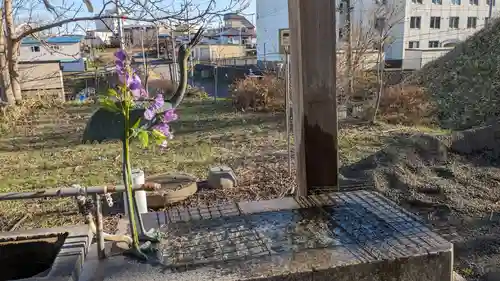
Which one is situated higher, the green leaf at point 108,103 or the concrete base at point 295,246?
the green leaf at point 108,103

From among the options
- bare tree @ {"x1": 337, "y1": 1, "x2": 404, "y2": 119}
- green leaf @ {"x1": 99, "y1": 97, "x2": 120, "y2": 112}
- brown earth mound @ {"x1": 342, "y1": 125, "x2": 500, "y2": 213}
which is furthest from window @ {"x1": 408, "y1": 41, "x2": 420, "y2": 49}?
green leaf @ {"x1": 99, "y1": 97, "x2": 120, "y2": 112}

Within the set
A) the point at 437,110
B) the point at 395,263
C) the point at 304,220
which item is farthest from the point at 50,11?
the point at 437,110

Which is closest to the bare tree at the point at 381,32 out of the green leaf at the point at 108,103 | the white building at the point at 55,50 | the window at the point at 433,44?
the white building at the point at 55,50

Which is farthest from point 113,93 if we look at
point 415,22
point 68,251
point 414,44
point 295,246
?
point 414,44

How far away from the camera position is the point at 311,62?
251cm

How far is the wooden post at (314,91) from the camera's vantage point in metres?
2.47

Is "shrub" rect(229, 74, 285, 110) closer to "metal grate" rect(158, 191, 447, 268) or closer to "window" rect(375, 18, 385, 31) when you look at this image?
"window" rect(375, 18, 385, 31)

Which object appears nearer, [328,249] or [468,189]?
[328,249]

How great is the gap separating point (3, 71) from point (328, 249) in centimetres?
938

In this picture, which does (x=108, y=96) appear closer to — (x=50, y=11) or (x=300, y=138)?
(x=300, y=138)

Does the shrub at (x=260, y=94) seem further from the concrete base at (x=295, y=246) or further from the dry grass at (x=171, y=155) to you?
the concrete base at (x=295, y=246)

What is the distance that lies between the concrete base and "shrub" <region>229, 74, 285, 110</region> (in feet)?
24.2

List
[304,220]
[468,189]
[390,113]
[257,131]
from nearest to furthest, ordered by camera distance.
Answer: [304,220], [468,189], [257,131], [390,113]

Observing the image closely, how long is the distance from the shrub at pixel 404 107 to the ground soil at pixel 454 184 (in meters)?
2.64
